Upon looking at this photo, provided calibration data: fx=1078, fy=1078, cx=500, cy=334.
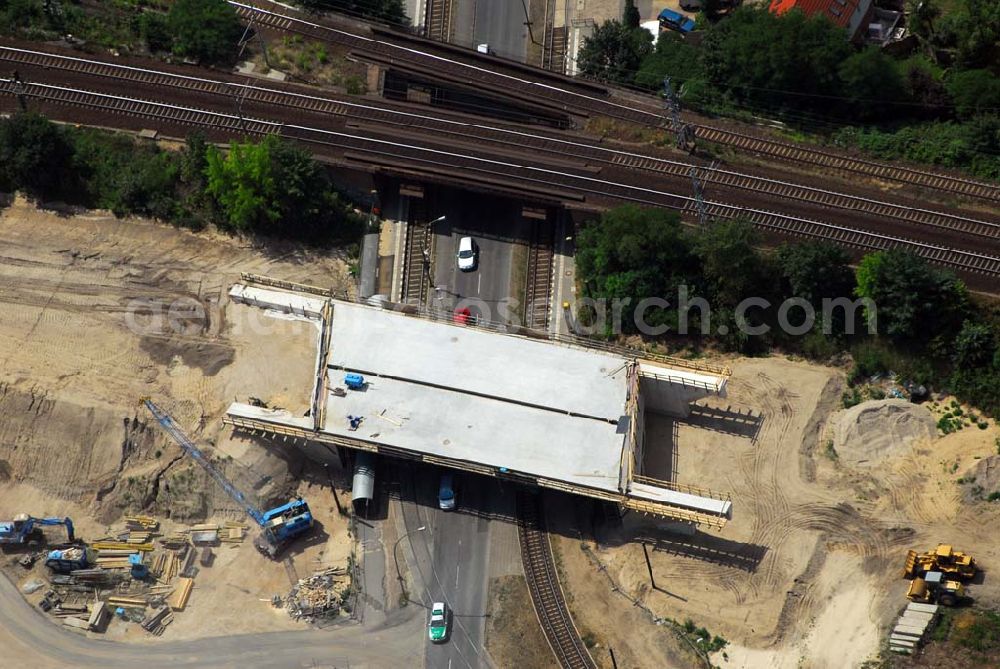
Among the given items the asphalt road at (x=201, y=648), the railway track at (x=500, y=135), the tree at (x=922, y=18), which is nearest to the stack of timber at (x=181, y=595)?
the asphalt road at (x=201, y=648)

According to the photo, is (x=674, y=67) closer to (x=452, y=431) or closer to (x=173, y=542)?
(x=452, y=431)

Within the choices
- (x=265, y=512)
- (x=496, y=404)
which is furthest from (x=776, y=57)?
(x=265, y=512)

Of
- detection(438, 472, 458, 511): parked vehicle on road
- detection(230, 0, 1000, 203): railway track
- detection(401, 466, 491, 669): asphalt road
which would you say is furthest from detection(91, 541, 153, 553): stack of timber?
detection(230, 0, 1000, 203): railway track

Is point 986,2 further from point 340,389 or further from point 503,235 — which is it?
point 340,389

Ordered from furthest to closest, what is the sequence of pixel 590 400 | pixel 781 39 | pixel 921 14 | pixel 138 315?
pixel 921 14 < pixel 781 39 < pixel 138 315 < pixel 590 400

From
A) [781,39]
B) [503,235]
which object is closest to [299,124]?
[503,235]

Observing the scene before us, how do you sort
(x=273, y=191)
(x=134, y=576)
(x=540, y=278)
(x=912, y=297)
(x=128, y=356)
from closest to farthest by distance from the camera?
(x=134, y=576) → (x=912, y=297) → (x=128, y=356) → (x=273, y=191) → (x=540, y=278)
